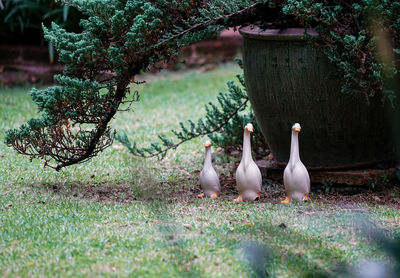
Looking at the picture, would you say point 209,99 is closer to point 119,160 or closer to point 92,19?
point 119,160

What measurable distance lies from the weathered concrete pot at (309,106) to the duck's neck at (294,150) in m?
0.26

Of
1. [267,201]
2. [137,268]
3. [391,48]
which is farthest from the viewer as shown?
[267,201]

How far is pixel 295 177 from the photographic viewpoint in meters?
4.43

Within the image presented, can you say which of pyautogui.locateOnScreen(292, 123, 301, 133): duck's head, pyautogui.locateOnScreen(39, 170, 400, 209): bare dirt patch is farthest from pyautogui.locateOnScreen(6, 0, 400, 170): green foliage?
pyautogui.locateOnScreen(292, 123, 301, 133): duck's head

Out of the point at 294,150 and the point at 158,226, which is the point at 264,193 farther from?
the point at 158,226

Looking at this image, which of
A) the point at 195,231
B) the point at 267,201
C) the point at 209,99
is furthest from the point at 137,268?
the point at 209,99

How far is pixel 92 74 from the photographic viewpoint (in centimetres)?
473

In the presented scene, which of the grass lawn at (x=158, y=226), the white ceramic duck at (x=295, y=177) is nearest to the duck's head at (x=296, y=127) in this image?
the white ceramic duck at (x=295, y=177)

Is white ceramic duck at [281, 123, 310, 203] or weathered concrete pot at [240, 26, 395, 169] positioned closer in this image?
white ceramic duck at [281, 123, 310, 203]

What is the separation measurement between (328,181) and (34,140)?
2248 millimetres

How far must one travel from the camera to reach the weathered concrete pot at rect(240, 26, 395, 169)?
459 centimetres

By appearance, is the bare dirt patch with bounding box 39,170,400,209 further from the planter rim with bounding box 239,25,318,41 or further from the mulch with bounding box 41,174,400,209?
the planter rim with bounding box 239,25,318,41

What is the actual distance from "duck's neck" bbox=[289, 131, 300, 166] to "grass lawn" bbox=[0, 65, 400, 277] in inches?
12.7

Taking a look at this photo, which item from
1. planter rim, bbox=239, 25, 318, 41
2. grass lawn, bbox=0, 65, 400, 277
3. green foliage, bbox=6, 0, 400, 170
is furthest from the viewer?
planter rim, bbox=239, 25, 318, 41
